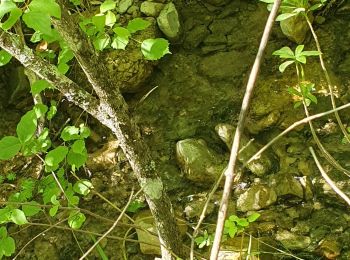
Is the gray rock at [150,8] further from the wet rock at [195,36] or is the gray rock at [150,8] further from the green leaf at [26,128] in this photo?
the green leaf at [26,128]

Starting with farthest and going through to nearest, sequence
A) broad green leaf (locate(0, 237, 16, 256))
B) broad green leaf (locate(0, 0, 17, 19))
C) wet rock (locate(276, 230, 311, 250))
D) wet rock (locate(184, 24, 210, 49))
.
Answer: wet rock (locate(184, 24, 210, 49))
wet rock (locate(276, 230, 311, 250))
broad green leaf (locate(0, 237, 16, 256))
broad green leaf (locate(0, 0, 17, 19))

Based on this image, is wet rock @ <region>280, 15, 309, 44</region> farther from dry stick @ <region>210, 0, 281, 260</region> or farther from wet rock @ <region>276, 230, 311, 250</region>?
dry stick @ <region>210, 0, 281, 260</region>

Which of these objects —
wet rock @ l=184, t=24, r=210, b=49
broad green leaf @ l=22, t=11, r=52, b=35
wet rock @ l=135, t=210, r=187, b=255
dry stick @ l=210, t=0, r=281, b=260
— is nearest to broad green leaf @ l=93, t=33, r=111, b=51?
broad green leaf @ l=22, t=11, r=52, b=35

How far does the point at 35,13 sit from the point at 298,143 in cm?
215

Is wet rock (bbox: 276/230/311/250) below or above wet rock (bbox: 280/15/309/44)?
below

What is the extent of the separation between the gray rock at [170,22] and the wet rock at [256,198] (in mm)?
1279

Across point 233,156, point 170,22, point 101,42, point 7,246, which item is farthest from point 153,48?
point 170,22

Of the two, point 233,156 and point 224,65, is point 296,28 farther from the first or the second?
point 233,156

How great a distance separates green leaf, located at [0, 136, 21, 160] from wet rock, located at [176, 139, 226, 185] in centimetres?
156

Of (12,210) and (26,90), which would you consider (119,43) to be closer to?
(12,210)

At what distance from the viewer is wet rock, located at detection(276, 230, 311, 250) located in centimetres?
238

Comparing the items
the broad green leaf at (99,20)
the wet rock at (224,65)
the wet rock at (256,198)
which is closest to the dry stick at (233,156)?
the broad green leaf at (99,20)

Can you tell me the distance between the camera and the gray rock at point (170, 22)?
10.3 ft

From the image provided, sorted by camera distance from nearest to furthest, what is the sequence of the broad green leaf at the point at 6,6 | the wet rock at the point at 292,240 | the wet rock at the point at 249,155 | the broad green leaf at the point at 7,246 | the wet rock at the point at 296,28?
the broad green leaf at the point at 6,6
the broad green leaf at the point at 7,246
the wet rock at the point at 292,240
the wet rock at the point at 249,155
the wet rock at the point at 296,28
